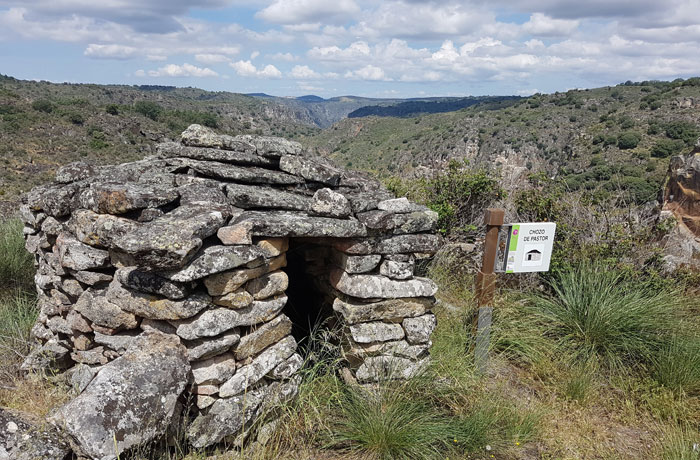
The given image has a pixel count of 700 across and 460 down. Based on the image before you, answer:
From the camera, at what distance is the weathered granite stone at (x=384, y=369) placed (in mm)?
3723

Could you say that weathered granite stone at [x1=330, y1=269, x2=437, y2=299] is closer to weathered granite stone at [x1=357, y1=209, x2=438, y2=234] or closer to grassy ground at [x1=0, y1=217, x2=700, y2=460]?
weathered granite stone at [x1=357, y1=209, x2=438, y2=234]

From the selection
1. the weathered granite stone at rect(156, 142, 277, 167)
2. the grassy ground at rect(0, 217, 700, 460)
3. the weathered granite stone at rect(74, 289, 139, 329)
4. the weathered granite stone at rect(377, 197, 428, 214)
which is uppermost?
the weathered granite stone at rect(156, 142, 277, 167)

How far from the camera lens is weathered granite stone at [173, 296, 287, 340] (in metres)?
2.96

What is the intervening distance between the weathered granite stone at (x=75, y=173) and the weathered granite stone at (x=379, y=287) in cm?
287

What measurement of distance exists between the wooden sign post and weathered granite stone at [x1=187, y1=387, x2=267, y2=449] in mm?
2229

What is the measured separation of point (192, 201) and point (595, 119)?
4811 cm

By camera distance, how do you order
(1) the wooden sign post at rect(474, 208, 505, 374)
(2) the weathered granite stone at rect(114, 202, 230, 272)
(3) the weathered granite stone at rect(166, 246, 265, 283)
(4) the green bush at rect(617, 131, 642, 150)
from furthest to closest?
1. (4) the green bush at rect(617, 131, 642, 150)
2. (1) the wooden sign post at rect(474, 208, 505, 374)
3. (3) the weathered granite stone at rect(166, 246, 265, 283)
4. (2) the weathered granite stone at rect(114, 202, 230, 272)

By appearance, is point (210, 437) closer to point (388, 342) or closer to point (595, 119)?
point (388, 342)

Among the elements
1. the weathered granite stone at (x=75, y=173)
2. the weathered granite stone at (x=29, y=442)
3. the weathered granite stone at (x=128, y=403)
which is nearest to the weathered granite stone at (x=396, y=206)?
the weathered granite stone at (x=128, y=403)

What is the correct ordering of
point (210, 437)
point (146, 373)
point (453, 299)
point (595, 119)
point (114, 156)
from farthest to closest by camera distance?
point (595, 119) < point (114, 156) < point (453, 299) < point (210, 437) < point (146, 373)

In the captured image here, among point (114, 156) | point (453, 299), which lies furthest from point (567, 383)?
point (114, 156)

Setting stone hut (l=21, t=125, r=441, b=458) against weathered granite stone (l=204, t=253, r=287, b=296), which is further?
weathered granite stone (l=204, t=253, r=287, b=296)

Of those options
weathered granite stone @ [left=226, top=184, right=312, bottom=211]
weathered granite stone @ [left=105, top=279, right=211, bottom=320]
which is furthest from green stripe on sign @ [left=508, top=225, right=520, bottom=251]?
weathered granite stone @ [left=105, top=279, right=211, bottom=320]

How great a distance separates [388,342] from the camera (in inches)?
152
